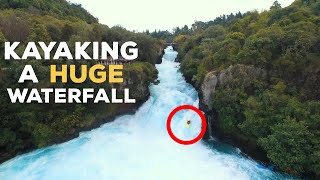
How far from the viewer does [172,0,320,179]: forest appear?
1677 cm

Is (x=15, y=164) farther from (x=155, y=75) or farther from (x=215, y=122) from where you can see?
(x=155, y=75)

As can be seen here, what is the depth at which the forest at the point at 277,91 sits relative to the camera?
55.0 ft

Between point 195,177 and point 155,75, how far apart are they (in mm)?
15041

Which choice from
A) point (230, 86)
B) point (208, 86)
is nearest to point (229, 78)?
point (230, 86)

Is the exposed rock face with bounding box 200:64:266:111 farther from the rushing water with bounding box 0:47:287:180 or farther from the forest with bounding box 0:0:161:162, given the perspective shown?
the forest with bounding box 0:0:161:162

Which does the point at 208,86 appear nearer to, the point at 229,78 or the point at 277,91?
the point at 229,78

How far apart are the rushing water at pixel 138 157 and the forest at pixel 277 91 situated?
5.18 ft

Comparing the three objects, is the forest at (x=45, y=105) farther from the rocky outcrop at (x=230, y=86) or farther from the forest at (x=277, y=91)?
the forest at (x=277, y=91)

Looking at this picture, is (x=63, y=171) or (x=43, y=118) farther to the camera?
(x=43, y=118)

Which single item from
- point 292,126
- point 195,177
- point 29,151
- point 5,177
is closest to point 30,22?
point 29,151

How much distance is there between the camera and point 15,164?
18.9 metres

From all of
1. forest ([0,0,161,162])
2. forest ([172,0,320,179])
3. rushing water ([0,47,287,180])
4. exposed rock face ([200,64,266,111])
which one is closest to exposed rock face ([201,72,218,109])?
exposed rock face ([200,64,266,111])

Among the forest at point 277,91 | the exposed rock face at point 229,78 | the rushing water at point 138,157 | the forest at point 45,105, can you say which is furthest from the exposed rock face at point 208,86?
the forest at point 45,105

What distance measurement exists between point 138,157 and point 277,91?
831 cm
